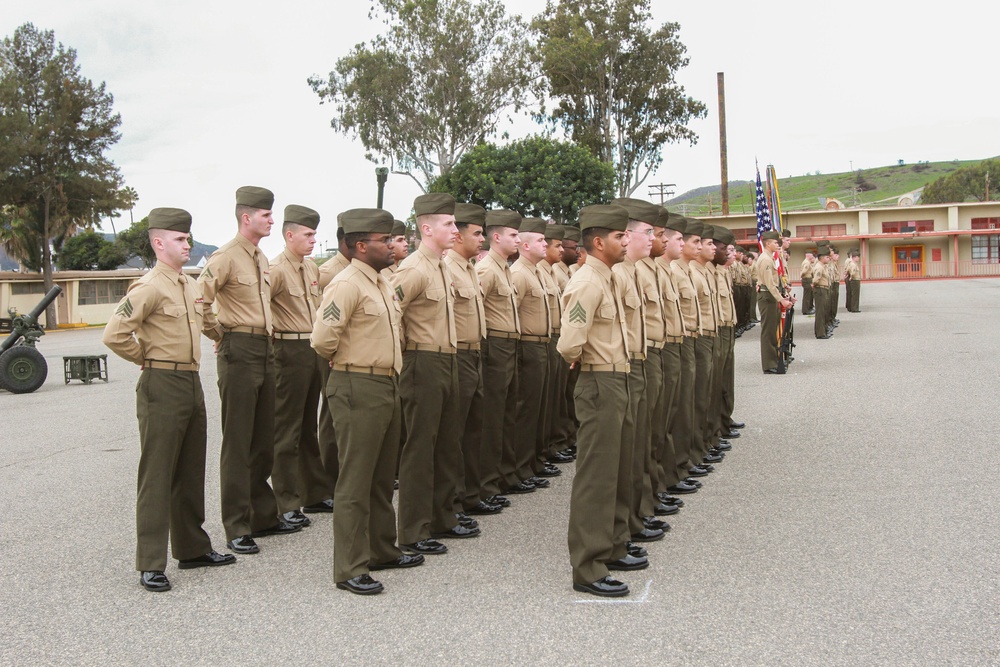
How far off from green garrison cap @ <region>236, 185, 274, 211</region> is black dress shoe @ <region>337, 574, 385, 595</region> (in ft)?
9.21

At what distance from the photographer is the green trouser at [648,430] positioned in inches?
258

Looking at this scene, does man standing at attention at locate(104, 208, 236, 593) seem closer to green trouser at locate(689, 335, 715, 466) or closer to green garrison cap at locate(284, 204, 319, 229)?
green garrison cap at locate(284, 204, 319, 229)

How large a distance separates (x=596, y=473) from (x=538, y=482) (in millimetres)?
2694

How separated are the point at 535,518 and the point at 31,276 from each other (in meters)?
45.6

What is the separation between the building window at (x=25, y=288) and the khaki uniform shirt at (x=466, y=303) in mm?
44367

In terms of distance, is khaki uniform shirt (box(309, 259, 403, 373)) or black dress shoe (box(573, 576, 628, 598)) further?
khaki uniform shirt (box(309, 259, 403, 373))

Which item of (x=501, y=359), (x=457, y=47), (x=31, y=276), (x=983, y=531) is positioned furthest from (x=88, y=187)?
(x=983, y=531)

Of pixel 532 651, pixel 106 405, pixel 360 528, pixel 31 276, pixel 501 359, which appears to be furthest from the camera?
pixel 31 276

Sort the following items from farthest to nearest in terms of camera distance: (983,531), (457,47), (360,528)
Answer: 1. (457,47)
2. (983,531)
3. (360,528)

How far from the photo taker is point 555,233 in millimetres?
9719

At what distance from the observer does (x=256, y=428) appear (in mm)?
6965

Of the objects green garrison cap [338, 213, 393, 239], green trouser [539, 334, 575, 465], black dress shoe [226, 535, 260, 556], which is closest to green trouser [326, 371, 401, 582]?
green garrison cap [338, 213, 393, 239]

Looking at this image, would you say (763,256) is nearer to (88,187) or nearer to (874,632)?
(874,632)

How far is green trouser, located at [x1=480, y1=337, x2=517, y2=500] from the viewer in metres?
7.70
